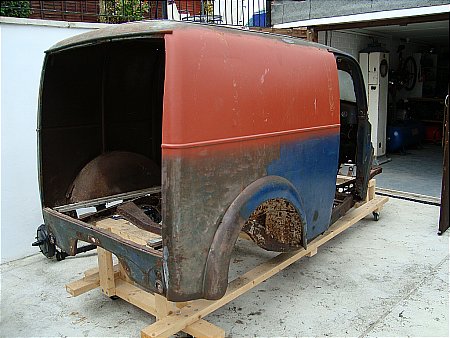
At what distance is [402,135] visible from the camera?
33.9ft

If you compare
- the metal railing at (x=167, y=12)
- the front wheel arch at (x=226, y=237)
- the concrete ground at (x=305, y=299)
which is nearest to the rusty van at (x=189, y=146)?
the front wheel arch at (x=226, y=237)

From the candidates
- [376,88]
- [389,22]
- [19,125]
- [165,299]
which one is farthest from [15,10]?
[165,299]

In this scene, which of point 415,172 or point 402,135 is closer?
point 415,172

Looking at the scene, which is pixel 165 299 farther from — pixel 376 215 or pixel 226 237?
pixel 376 215

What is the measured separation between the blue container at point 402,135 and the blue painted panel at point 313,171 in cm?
688

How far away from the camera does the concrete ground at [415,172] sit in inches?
297

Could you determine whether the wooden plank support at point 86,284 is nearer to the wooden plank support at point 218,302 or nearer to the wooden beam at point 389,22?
the wooden plank support at point 218,302

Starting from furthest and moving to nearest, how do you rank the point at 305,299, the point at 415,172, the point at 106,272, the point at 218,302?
the point at 415,172, the point at 305,299, the point at 106,272, the point at 218,302

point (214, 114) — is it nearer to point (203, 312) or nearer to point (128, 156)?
point (203, 312)

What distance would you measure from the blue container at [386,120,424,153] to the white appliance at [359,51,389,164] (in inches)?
22.1

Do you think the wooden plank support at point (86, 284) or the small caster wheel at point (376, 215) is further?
the small caster wheel at point (376, 215)

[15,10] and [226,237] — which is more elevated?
[15,10]

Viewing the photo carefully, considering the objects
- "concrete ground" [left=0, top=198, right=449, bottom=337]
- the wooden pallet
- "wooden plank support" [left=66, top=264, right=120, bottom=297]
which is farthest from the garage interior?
"wooden plank support" [left=66, top=264, right=120, bottom=297]

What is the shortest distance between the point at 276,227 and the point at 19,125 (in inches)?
111
